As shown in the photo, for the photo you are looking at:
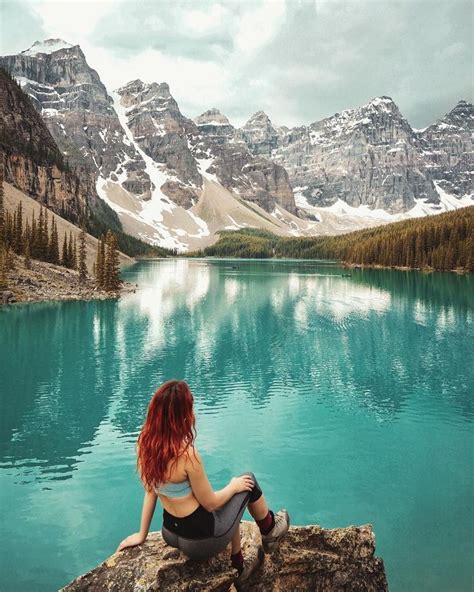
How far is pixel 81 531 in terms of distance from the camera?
1341 centimetres

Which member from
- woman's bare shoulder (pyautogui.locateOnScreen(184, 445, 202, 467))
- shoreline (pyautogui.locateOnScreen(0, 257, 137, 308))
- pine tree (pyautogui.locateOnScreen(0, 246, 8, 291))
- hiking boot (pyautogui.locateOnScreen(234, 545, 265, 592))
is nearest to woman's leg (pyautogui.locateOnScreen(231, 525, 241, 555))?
hiking boot (pyautogui.locateOnScreen(234, 545, 265, 592))

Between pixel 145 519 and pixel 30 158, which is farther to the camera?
pixel 30 158

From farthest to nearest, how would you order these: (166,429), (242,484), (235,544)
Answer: (242,484)
(235,544)
(166,429)

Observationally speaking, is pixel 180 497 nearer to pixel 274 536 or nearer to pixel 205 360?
pixel 274 536

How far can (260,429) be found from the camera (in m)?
22.0

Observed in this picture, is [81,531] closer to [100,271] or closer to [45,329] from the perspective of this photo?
[45,329]

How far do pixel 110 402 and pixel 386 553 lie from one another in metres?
17.2

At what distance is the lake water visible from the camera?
1309cm

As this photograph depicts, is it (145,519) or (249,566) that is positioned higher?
(145,519)

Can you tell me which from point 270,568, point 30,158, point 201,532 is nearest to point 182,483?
point 201,532

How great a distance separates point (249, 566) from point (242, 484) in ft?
4.00

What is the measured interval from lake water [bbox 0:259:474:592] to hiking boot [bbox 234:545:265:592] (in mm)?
6176

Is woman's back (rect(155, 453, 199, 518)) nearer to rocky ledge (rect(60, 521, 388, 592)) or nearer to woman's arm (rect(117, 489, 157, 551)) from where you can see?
woman's arm (rect(117, 489, 157, 551))

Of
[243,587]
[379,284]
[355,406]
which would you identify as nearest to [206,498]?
[243,587]
